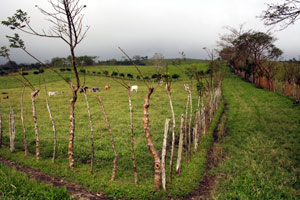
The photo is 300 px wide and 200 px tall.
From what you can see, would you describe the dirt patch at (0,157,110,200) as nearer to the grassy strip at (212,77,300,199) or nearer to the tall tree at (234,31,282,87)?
the grassy strip at (212,77,300,199)

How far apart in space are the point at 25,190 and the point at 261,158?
8.22 metres

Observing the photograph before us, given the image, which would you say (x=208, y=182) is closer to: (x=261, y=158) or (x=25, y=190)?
(x=261, y=158)

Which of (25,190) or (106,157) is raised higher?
(25,190)

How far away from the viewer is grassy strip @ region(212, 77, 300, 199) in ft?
18.2

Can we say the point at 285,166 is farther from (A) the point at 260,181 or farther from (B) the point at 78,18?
(B) the point at 78,18

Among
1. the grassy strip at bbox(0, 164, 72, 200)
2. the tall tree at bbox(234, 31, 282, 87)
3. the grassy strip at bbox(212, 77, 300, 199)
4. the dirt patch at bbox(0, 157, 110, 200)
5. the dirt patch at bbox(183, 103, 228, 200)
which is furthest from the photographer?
the tall tree at bbox(234, 31, 282, 87)

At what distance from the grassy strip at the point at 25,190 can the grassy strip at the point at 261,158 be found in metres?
4.22

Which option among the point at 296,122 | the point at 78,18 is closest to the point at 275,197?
the point at 78,18

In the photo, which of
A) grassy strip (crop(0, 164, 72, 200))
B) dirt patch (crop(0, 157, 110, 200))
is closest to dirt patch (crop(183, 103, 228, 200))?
dirt patch (crop(0, 157, 110, 200))

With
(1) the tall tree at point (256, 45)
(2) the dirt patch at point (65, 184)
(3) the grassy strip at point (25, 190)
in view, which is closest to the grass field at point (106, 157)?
(2) the dirt patch at point (65, 184)

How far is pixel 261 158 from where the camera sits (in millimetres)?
7754

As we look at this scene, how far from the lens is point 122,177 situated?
641cm

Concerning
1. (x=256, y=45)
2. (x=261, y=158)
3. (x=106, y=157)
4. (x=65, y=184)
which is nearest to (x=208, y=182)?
(x=261, y=158)

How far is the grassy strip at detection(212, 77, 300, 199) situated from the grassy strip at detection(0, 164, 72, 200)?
13.9 feet
